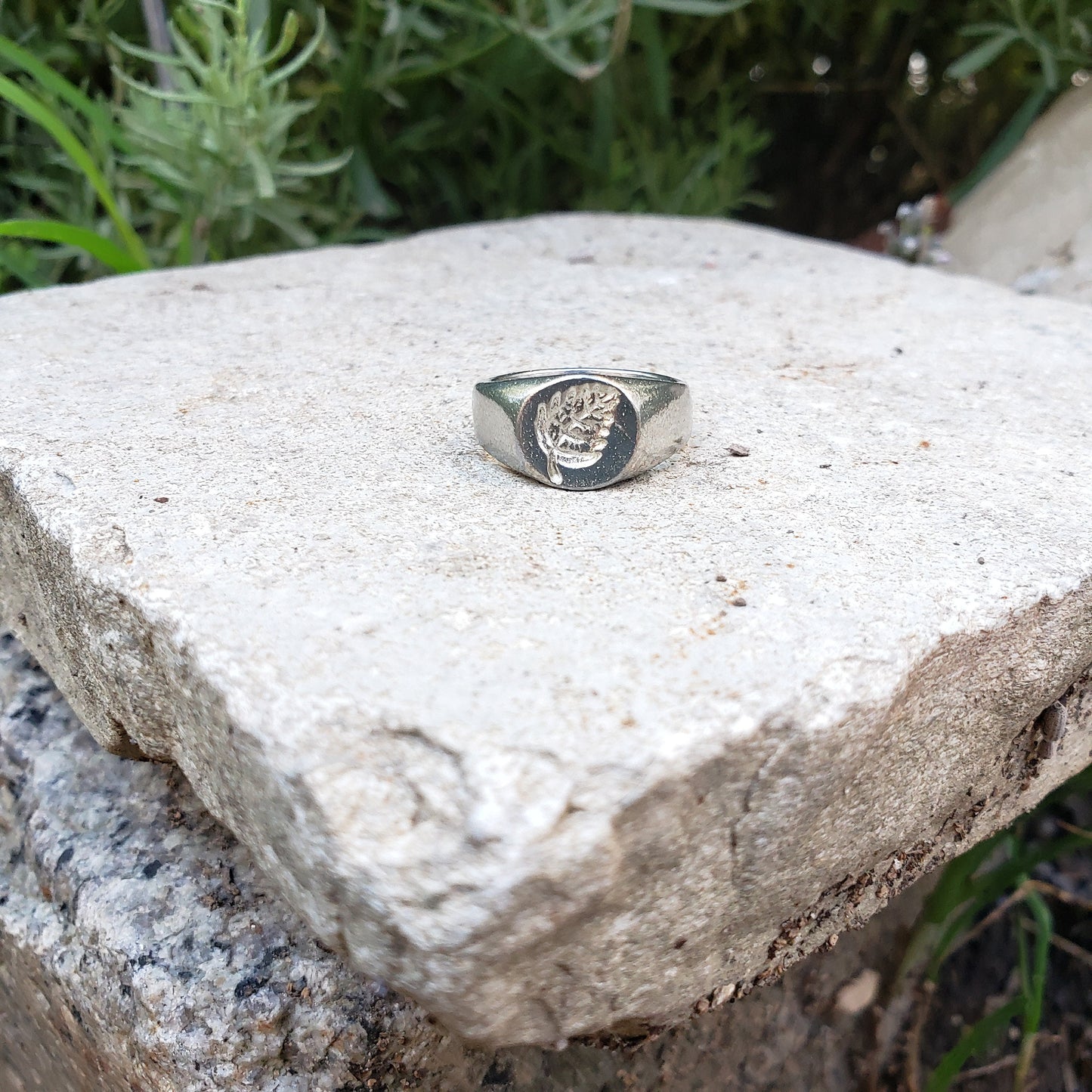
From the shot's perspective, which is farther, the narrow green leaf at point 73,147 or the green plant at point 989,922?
the narrow green leaf at point 73,147

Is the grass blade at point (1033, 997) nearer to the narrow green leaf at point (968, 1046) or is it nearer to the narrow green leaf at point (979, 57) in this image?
the narrow green leaf at point (968, 1046)

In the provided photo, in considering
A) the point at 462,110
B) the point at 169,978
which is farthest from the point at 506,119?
the point at 169,978

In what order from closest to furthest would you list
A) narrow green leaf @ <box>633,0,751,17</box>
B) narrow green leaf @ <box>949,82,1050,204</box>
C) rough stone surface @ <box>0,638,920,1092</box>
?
1. rough stone surface @ <box>0,638,920,1092</box>
2. narrow green leaf @ <box>633,0,751,17</box>
3. narrow green leaf @ <box>949,82,1050,204</box>

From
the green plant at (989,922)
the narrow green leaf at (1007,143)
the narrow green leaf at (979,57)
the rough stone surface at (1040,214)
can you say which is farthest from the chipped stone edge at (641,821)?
the narrow green leaf at (1007,143)

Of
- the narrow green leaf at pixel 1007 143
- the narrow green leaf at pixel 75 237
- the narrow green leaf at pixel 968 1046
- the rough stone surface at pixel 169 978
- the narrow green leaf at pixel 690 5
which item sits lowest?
the narrow green leaf at pixel 968 1046

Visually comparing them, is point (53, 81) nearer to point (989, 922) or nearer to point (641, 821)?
point (641, 821)

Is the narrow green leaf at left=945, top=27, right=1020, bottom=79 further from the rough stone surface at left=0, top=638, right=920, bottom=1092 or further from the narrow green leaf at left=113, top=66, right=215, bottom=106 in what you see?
the rough stone surface at left=0, top=638, right=920, bottom=1092

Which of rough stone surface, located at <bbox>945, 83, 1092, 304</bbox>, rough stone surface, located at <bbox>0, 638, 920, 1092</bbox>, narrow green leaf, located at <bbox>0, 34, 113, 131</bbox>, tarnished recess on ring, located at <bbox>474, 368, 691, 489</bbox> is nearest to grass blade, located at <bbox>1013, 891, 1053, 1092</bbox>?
rough stone surface, located at <bbox>0, 638, 920, 1092</bbox>
